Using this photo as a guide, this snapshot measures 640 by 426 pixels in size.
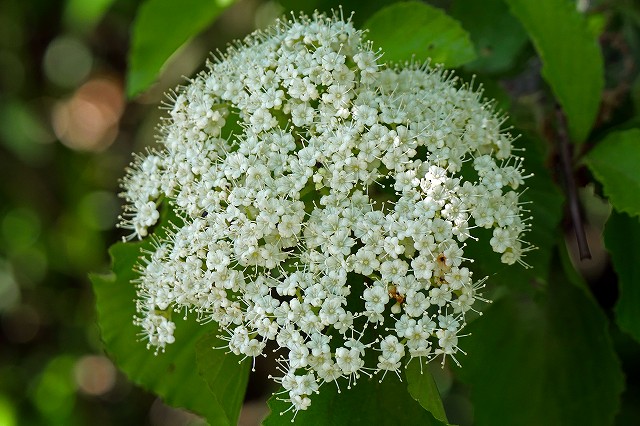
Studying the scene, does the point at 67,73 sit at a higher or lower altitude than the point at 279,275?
lower

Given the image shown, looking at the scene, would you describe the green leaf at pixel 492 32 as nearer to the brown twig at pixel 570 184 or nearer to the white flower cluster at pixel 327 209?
the brown twig at pixel 570 184

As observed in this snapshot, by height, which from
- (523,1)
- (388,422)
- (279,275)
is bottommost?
(388,422)

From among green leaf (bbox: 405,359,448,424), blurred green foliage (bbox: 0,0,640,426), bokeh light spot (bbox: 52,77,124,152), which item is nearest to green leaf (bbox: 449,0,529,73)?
blurred green foliage (bbox: 0,0,640,426)

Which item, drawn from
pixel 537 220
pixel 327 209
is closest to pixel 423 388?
pixel 327 209

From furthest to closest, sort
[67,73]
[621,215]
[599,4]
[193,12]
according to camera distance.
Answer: [67,73]
[599,4]
[193,12]
[621,215]

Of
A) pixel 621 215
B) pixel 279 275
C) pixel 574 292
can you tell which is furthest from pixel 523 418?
pixel 279 275

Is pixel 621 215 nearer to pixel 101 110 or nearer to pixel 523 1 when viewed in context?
pixel 523 1

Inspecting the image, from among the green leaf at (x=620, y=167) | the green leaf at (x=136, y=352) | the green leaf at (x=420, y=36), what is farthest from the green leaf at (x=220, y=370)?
the green leaf at (x=620, y=167)
